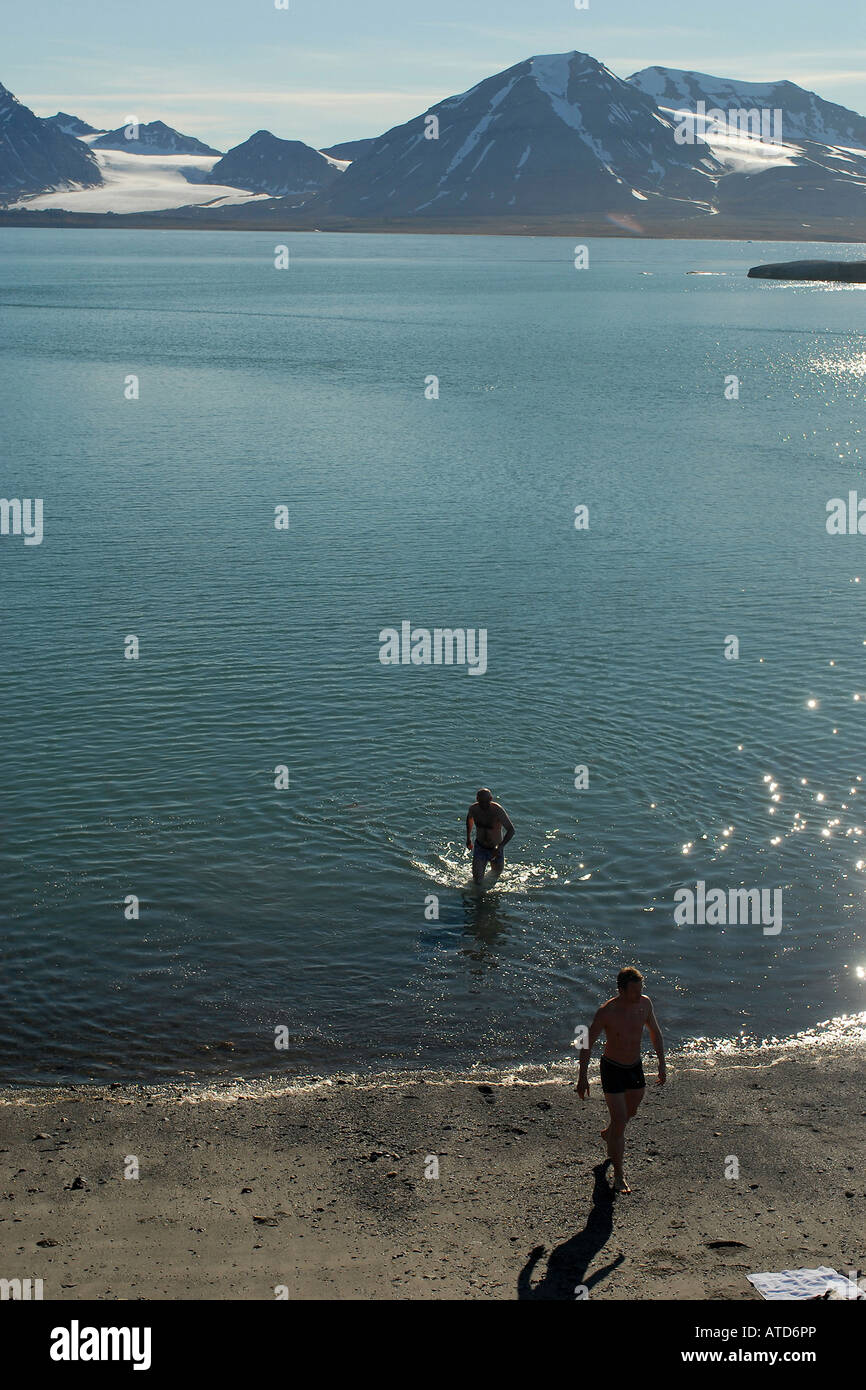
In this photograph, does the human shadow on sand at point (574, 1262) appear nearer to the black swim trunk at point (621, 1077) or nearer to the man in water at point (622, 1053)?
the man in water at point (622, 1053)

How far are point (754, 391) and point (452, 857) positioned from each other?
256ft

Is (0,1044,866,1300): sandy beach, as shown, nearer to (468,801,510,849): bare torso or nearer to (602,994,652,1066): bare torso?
(602,994,652,1066): bare torso

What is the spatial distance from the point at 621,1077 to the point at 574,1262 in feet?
7.26

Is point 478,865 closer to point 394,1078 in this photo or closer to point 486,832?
point 486,832

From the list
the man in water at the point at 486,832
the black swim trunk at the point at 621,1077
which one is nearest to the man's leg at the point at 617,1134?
the black swim trunk at the point at 621,1077

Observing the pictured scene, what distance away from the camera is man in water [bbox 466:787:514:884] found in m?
22.0

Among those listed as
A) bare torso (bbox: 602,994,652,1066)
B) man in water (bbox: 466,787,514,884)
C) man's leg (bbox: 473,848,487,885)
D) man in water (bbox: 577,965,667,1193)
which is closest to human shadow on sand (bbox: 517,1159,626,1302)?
man in water (bbox: 577,965,667,1193)

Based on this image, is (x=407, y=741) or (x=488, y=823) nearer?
(x=488, y=823)

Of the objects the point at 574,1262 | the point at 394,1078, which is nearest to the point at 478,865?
the point at 394,1078

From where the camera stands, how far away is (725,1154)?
49.3 ft

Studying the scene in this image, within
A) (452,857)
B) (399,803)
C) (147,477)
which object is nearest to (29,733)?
(399,803)

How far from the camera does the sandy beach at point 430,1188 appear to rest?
1259cm

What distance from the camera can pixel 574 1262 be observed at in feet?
42.0

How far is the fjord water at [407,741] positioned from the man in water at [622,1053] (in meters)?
3.74
